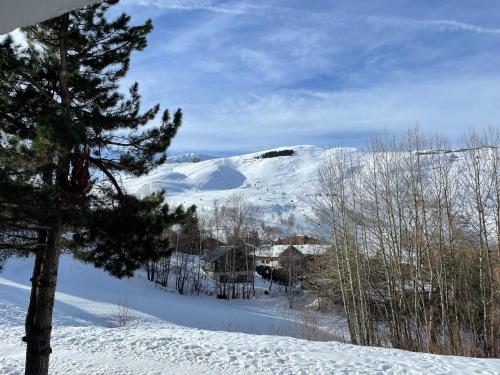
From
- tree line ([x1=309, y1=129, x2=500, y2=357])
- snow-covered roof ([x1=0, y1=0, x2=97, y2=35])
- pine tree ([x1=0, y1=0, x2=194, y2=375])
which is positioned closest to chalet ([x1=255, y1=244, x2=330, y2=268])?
tree line ([x1=309, y1=129, x2=500, y2=357])

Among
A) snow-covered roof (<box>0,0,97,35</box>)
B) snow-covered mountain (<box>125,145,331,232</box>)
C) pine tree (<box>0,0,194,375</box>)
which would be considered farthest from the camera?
snow-covered mountain (<box>125,145,331,232</box>)

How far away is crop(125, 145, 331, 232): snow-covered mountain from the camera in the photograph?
11426 cm

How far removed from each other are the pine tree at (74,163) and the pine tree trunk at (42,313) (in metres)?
0.02

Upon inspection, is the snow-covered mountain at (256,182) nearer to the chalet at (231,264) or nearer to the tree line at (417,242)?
the chalet at (231,264)

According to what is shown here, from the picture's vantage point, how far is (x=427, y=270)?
22922mm

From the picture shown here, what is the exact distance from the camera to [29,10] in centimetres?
150

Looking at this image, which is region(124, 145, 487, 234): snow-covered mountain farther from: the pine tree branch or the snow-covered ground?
the pine tree branch

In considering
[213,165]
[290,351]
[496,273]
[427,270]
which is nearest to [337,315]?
[427,270]

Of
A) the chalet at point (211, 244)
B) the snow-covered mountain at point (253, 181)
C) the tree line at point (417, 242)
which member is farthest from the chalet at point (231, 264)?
the snow-covered mountain at point (253, 181)

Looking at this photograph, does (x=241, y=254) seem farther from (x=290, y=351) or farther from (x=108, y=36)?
(x=108, y=36)

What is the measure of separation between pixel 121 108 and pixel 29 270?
37.2m

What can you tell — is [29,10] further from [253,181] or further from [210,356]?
[253,181]

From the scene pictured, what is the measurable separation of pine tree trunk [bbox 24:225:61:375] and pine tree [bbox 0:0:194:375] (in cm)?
2

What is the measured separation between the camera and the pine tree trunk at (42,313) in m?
6.70
